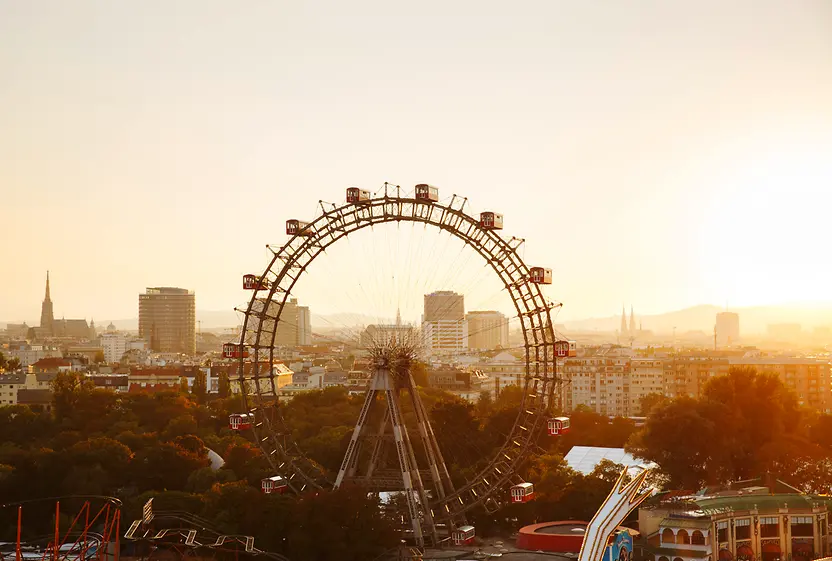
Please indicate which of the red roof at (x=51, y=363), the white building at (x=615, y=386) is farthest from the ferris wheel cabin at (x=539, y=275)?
the red roof at (x=51, y=363)

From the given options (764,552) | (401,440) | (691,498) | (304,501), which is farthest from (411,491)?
(764,552)

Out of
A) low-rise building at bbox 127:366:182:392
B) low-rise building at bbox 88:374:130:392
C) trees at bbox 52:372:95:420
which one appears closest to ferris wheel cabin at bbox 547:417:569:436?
trees at bbox 52:372:95:420

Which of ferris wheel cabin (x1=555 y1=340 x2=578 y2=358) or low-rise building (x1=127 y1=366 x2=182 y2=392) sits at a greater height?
ferris wheel cabin (x1=555 y1=340 x2=578 y2=358)

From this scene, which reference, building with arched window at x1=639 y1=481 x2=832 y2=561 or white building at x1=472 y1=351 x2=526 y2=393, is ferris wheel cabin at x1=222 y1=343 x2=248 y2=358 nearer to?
building with arched window at x1=639 y1=481 x2=832 y2=561

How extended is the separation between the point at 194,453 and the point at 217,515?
15286 mm

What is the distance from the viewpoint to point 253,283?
53844 mm

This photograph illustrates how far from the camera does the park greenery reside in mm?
44562

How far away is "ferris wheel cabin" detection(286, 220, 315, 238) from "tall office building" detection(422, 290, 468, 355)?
6990mm

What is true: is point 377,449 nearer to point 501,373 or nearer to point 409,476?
point 409,476

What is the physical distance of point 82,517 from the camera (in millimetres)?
51906

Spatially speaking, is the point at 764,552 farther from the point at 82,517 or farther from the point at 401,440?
the point at 82,517

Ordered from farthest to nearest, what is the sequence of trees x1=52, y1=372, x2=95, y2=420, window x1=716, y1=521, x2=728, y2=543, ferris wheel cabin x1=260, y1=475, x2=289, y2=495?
trees x1=52, y1=372, x2=95, y2=420 → ferris wheel cabin x1=260, y1=475, x2=289, y2=495 → window x1=716, y1=521, x2=728, y2=543

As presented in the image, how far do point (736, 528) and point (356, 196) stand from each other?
22421 millimetres

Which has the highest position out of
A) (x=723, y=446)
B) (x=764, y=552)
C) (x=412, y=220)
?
(x=412, y=220)
